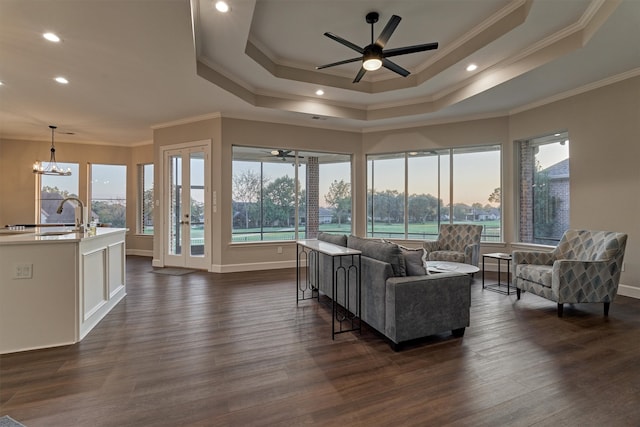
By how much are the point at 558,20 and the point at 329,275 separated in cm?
381

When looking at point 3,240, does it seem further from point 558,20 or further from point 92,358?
point 558,20

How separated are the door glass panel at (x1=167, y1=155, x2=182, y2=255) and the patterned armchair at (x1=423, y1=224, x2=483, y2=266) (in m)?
4.90

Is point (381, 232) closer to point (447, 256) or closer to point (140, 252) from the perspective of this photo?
point (447, 256)

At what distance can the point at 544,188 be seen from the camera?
542 cm

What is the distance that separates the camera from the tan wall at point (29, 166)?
7234mm

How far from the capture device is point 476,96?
4836 mm

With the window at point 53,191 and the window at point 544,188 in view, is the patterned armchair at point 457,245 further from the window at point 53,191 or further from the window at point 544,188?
the window at point 53,191

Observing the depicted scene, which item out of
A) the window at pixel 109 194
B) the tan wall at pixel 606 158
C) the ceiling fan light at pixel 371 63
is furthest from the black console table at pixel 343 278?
the window at pixel 109 194

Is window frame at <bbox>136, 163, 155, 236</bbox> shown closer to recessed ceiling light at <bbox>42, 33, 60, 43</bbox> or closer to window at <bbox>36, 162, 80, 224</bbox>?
window at <bbox>36, 162, 80, 224</bbox>

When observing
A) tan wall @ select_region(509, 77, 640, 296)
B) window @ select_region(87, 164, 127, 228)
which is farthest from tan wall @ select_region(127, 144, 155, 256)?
tan wall @ select_region(509, 77, 640, 296)

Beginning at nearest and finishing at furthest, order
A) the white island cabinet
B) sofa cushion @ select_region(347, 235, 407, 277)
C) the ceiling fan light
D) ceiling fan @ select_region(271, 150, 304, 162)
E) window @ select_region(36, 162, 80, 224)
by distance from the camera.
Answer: the white island cabinet, sofa cushion @ select_region(347, 235, 407, 277), the ceiling fan light, ceiling fan @ select_region(271, 150, 304, 162), window @ select_region(36, 162, 80, 224)

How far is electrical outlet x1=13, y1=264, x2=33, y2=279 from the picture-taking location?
102 inches

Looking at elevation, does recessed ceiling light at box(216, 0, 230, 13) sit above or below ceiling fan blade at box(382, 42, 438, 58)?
above

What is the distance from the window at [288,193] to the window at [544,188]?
3.43 metres
